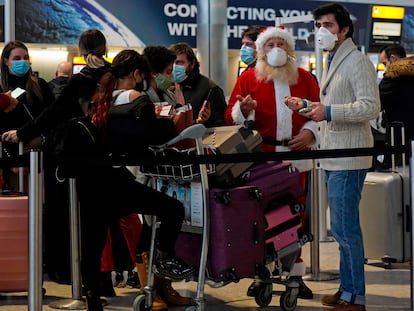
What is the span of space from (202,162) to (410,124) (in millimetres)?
3163

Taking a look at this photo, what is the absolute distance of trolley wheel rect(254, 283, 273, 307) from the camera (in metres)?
5.23

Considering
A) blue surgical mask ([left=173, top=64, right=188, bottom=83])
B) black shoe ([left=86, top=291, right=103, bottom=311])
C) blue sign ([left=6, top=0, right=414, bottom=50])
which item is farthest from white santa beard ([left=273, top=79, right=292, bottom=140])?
blue sign ([left=6, top=0, right=414, bottom=50])

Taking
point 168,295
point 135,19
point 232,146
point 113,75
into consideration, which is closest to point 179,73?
point 113,75

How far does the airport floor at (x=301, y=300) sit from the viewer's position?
17.3ft

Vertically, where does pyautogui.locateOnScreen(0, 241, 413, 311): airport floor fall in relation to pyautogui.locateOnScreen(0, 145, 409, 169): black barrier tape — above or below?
below

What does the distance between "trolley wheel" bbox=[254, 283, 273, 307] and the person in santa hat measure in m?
0.17

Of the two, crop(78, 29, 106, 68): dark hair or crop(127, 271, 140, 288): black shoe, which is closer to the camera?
crop(78, 29, 106, 68): dark hair

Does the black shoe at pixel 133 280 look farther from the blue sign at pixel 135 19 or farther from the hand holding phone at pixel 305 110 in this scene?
the blue sign at pixel 135 19

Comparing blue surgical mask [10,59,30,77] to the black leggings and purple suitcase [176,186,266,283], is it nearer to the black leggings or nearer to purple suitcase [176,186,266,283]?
the black leggings

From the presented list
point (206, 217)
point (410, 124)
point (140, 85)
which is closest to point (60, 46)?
point (410, 124)

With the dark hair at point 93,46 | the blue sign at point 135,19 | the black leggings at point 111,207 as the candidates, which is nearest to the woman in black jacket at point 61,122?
the dark hair at point 93,46

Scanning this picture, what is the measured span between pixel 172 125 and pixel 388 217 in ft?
8.06

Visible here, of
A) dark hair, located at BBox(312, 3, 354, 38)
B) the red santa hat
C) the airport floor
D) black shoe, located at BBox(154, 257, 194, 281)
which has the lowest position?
the airport floor

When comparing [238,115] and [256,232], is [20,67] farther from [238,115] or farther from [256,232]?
[256,232]
